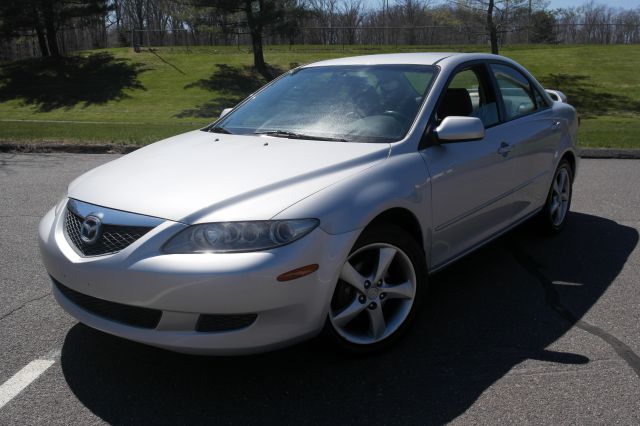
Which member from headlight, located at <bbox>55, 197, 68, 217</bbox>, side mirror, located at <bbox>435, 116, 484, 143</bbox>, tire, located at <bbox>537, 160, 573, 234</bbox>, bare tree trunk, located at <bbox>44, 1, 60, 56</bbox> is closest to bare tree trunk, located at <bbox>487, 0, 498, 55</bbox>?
bare tree trunk, located at <bbox>44, 1, 60, 56</bbox>

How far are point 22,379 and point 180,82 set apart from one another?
87.9 feet

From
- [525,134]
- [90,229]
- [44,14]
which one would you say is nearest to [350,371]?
[90,229]

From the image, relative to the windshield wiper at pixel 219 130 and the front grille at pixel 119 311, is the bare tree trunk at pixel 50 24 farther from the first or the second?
the front grille at pixel 119 311

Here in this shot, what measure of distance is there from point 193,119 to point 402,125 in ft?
57.2

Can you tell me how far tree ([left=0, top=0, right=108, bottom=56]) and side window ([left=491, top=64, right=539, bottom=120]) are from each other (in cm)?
2964

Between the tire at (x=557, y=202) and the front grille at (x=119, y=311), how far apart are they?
12.2 ft

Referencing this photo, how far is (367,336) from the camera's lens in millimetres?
3303

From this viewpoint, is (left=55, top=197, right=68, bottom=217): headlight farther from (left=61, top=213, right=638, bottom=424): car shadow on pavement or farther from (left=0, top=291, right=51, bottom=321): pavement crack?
(left=0, top=291, right=51, bottom=321): pavement crack

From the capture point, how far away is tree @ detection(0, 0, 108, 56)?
29.4 metres

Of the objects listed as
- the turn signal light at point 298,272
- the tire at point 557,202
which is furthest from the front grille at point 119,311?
the tire at point 557,202

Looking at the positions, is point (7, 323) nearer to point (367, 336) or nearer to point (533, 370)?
point (367, 336)

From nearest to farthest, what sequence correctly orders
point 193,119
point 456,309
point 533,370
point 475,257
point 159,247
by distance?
point 159,247 < point 533,370 < point 456,309 < point 475,257 < point 193,119

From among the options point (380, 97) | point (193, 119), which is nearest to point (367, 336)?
point (380, 97)

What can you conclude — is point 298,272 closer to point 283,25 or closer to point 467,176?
point 467,176
